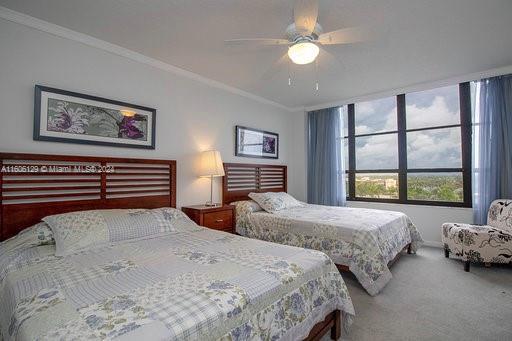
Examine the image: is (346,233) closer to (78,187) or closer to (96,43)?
(78,187)

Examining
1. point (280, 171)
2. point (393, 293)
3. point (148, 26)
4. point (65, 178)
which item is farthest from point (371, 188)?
point (65, 178)

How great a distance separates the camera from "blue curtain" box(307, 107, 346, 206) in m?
4.77

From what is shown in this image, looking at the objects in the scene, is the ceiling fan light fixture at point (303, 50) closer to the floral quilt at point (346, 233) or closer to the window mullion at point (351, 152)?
the floral quilt at point (346, 233)

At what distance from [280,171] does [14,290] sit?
413cm

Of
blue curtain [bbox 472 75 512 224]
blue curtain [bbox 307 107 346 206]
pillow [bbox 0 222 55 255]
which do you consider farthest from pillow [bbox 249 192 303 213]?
blue curtain [bbox 472 75 512 224]

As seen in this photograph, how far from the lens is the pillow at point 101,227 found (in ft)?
6.10

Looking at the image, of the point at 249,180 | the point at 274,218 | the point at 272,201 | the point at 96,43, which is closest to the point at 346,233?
the point at 274,218

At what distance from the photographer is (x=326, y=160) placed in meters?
4.89

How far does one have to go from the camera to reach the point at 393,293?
2.53 metres

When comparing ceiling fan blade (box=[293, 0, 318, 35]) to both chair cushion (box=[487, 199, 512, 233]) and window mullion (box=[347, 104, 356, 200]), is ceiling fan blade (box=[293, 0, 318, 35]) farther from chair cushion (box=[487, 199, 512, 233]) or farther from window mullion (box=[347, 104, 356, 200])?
chair cushion (box=[487, 199, 512, 233])

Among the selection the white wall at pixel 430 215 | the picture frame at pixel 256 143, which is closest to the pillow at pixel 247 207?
the picture frame at pixel 256 143

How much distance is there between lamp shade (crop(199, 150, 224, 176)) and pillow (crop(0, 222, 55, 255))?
173 centimetres

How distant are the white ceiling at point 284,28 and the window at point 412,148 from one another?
58cm

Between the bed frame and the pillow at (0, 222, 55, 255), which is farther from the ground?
the bed frame
